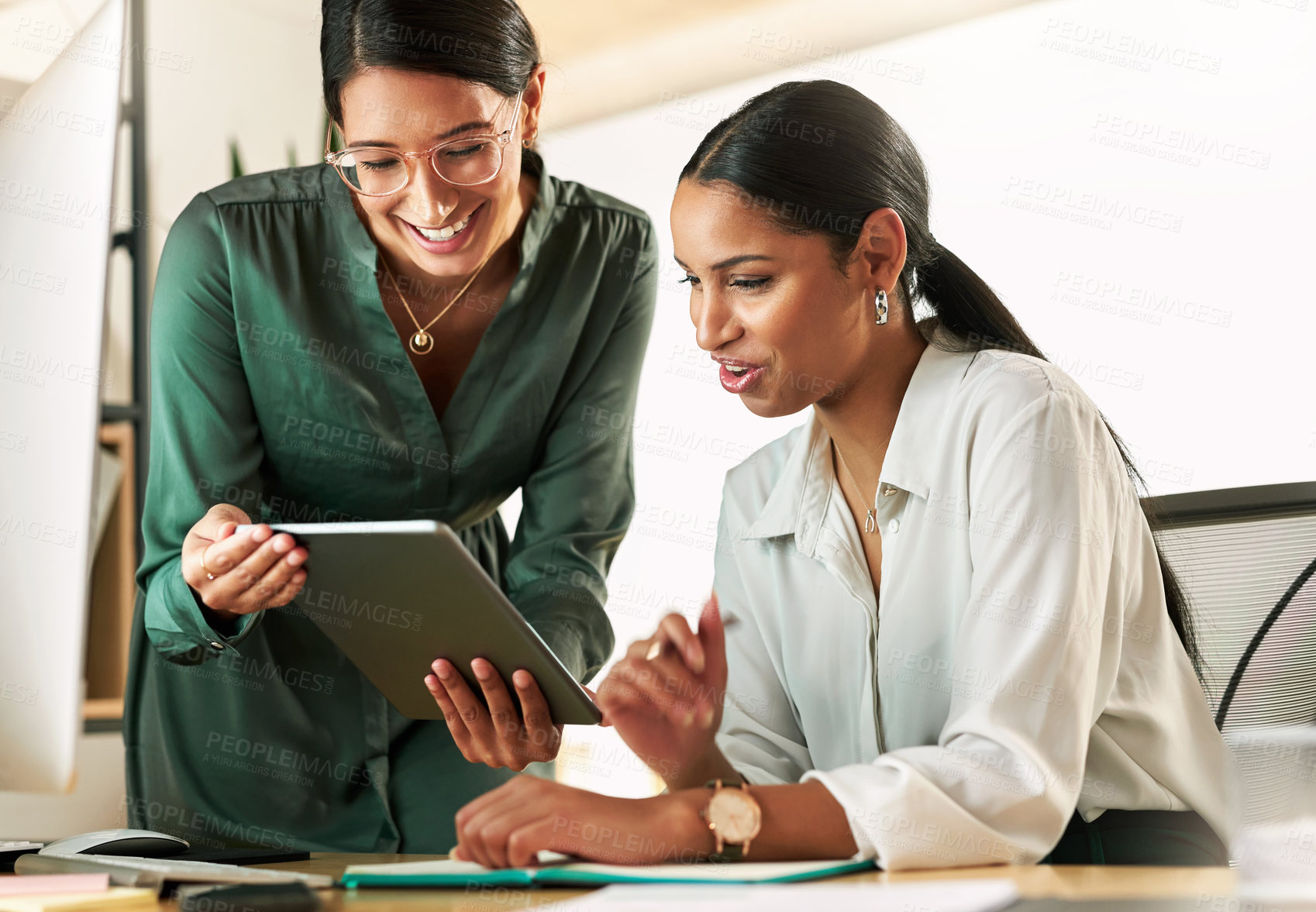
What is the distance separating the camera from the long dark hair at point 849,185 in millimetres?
1197

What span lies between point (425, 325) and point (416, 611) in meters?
0.63

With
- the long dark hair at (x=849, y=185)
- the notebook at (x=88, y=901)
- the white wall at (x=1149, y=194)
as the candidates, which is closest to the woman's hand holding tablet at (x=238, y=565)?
the notebook at (x=88, y=901)

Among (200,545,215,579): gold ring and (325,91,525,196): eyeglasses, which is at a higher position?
(325,91,525,196): eyeglasses

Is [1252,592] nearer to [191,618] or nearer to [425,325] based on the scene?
[425,325]

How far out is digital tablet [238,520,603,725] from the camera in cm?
92

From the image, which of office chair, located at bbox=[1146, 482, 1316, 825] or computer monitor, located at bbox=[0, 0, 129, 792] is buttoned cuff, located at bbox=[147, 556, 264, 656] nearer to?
office chair, located at bbox=[1146, 482, 1316, 825]

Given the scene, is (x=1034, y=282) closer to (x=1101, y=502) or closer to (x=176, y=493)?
(x=1101, y=502)

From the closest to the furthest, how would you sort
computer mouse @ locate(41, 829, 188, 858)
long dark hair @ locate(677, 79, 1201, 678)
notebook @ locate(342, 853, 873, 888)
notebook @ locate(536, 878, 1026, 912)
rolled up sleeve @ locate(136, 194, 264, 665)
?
notebook @ locate(536, 878, 1026, 912)
notebook @ locate(342, 853, 873, 888)
computer mouse @ locate(41, 829, 188, 858)
long dark hair @ locate(677, 79, 1201, 678)
rolled up sleeve @ locate(136, 194, 264, 665)

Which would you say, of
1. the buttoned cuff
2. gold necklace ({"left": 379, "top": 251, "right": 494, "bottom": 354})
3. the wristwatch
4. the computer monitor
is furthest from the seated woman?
the computer monitor

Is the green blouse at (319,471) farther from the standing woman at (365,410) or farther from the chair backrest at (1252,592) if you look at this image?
the chair backrest at (1252,592)

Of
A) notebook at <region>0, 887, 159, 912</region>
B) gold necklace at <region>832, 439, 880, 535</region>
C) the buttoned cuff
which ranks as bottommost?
notebook at <region>0, 887, 159, 912</region>

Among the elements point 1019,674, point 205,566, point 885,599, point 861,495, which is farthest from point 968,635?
point 205,566

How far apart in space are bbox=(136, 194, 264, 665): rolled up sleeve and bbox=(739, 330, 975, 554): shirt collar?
2.20 ft

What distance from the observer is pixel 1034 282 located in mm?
2760
